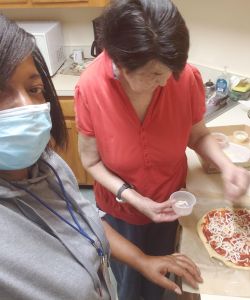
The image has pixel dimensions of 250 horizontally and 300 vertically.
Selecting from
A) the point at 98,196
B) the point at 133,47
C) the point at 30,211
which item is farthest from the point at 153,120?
the point at 30,211

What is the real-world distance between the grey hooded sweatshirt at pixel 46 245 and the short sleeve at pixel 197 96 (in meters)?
0.56

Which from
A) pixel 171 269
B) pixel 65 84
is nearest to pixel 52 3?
pixel 65 84

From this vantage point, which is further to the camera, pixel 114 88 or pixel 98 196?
pixel 98 196

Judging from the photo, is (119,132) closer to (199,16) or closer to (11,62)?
(11,62)

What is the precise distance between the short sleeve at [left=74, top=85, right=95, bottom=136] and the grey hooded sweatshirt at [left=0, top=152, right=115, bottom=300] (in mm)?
263

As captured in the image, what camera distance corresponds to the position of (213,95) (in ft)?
6.46

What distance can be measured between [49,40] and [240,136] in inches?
57.4

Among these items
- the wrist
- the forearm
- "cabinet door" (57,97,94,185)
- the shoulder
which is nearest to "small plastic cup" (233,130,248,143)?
the forearm

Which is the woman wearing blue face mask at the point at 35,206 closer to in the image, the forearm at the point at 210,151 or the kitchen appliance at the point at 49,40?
the forearm at the point at 210,151

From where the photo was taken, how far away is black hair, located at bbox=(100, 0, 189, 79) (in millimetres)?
948

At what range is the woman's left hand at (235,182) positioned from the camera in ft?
3.92

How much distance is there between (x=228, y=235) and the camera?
1.25m

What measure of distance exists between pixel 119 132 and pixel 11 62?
57 cm

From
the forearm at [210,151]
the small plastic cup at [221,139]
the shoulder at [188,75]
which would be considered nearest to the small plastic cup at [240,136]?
the small plastic cup at [221,139]
